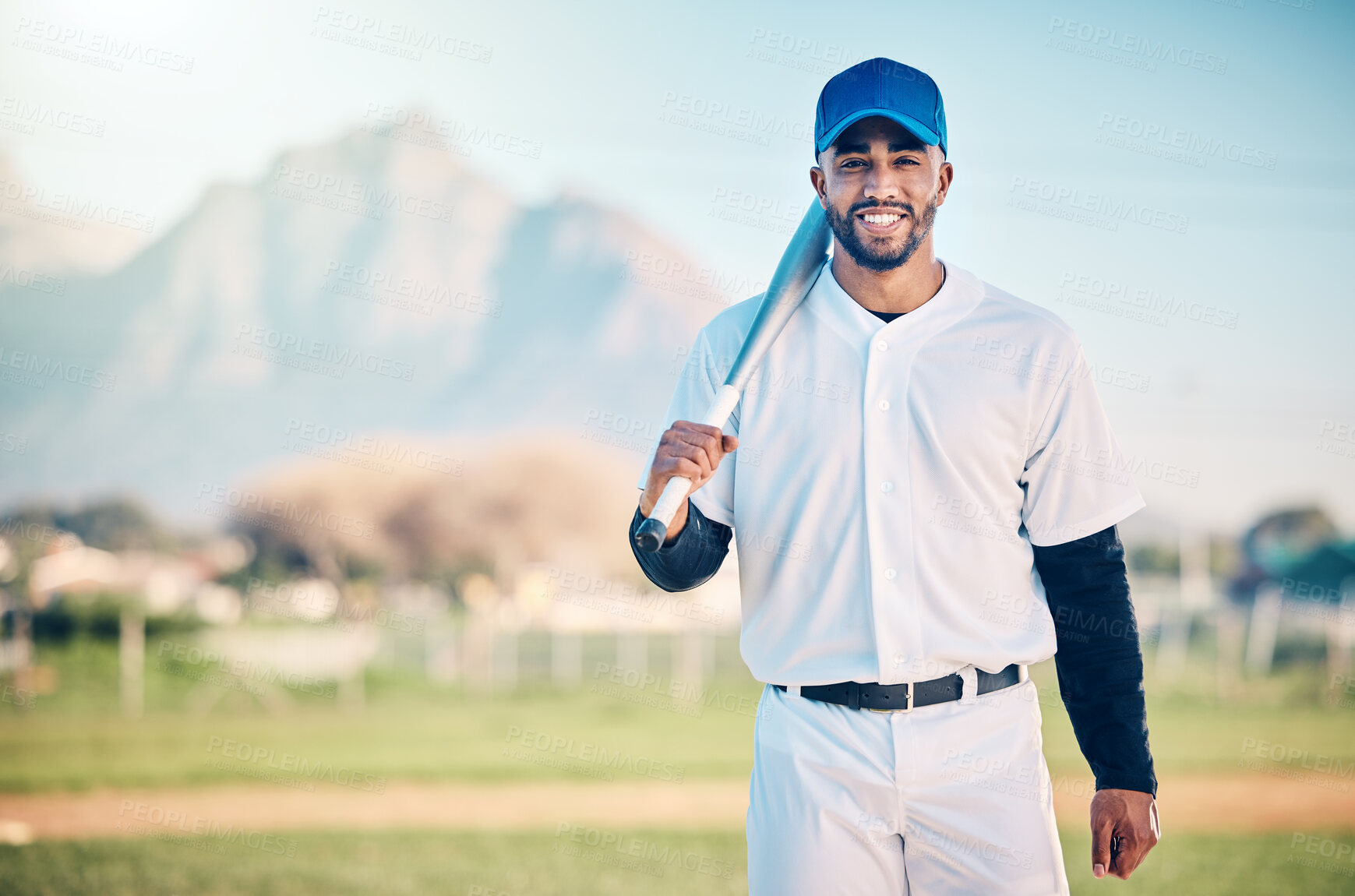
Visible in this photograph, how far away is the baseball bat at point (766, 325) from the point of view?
6.72ft

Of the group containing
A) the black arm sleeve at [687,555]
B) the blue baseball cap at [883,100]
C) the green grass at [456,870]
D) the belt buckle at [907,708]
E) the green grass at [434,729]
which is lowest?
the green grass at [434,729]

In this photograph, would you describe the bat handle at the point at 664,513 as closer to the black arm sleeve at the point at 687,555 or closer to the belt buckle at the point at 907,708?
A: the black arm sleeve at the point at 687,555

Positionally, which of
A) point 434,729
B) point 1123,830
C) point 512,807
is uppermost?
point 1123,830

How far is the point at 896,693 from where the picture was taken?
2105 millimetres

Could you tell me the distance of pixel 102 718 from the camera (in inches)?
679

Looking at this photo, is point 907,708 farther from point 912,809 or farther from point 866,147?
point 866,147

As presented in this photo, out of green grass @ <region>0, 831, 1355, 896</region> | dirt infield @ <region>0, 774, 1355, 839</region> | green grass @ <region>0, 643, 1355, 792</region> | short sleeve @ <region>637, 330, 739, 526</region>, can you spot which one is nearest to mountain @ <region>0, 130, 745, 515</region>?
green grass @ <region>0, 643, 1355, 792</region>

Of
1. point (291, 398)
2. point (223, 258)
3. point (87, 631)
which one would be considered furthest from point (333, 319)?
point (87, 631)

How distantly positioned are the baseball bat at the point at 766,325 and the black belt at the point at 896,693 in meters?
0.44

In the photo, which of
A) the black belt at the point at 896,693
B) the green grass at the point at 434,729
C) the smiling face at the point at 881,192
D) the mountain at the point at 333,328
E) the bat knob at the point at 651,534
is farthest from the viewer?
the mountain at the point at 333,328

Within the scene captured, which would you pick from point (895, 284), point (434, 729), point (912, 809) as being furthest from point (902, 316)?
point (434, 729)

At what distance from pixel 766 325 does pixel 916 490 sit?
45 centimetres

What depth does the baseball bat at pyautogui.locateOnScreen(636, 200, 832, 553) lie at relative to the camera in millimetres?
2049

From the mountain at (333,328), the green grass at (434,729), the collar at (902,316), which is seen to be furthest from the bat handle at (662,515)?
the mountain at (333,328)
